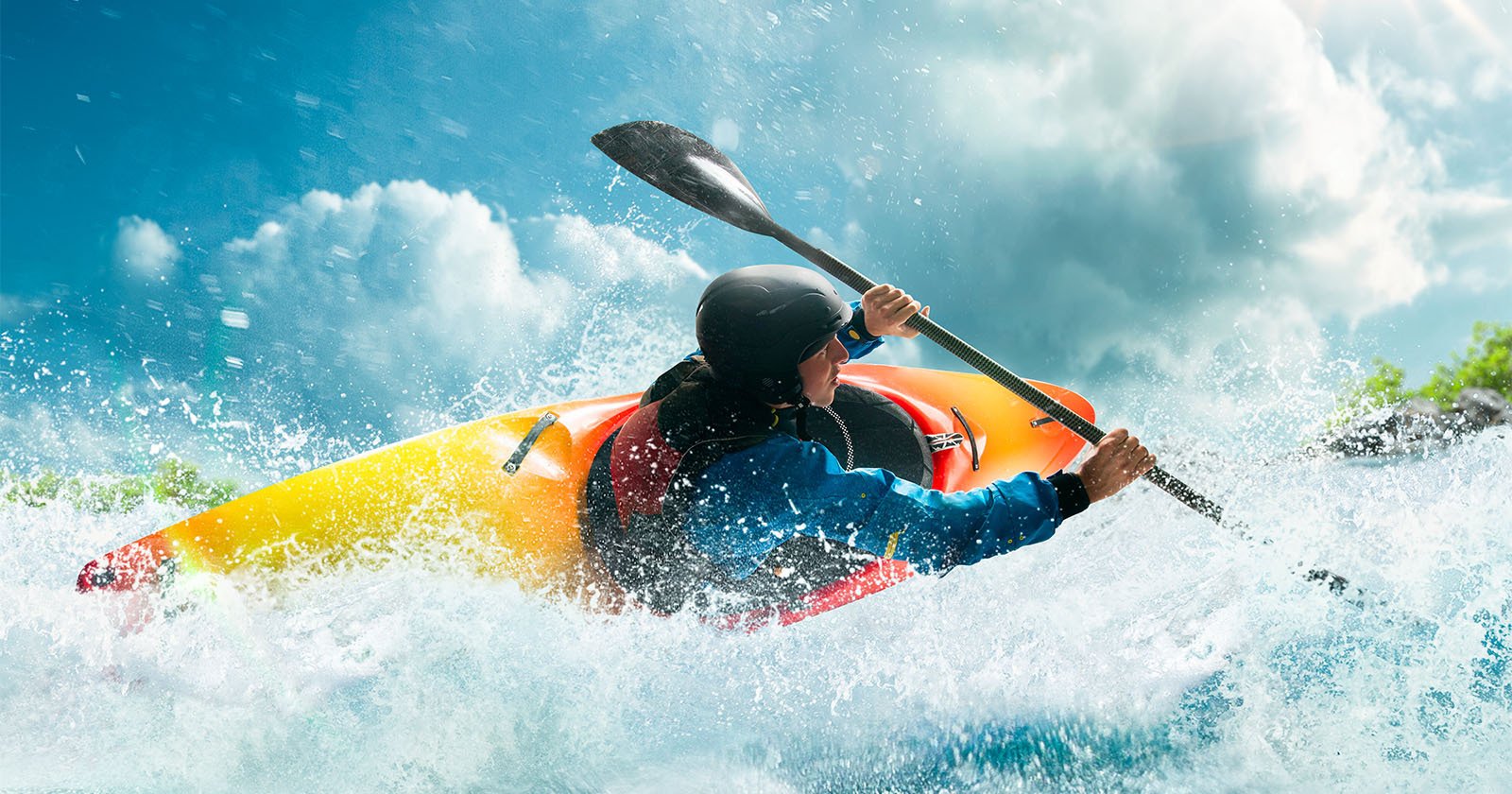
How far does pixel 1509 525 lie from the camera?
128 inches

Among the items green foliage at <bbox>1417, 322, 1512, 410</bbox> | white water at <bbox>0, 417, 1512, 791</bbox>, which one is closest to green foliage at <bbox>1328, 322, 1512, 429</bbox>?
green foliage at <bbox>1417, 322, 1512, 410</bbox>

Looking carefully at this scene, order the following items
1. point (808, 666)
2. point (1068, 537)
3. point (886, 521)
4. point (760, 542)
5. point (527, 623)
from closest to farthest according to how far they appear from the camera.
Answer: point (886, 521) < point (760, 542) < point (527, 623) < point (808, 666) < point (1068, 537)

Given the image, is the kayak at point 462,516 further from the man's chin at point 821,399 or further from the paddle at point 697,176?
the paddle at point 697,176

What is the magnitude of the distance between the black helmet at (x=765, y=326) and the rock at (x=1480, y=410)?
16.7m

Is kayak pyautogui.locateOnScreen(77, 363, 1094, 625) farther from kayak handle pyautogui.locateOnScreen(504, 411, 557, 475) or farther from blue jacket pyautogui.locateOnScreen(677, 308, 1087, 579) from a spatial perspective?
blue jacket pyautogui.locateOnScreen(677, 308, 1087, 579)

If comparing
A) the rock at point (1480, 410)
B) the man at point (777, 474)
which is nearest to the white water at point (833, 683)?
the man at point (777, 474)

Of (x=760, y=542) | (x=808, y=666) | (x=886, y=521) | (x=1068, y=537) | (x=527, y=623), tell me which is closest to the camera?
(x=886, y=521)

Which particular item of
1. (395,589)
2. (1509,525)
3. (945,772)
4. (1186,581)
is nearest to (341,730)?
(395,589)

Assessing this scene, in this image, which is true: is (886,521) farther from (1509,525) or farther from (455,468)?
(1509,525)

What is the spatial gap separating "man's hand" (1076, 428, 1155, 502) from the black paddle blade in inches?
59.3

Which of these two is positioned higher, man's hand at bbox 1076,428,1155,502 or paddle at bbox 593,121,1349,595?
man's hand at bbox 1076,428,1155,502

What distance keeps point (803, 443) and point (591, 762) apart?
3.91ft

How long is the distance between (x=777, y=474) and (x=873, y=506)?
0.90 feet

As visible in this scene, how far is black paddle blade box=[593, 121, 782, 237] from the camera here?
3.45m
